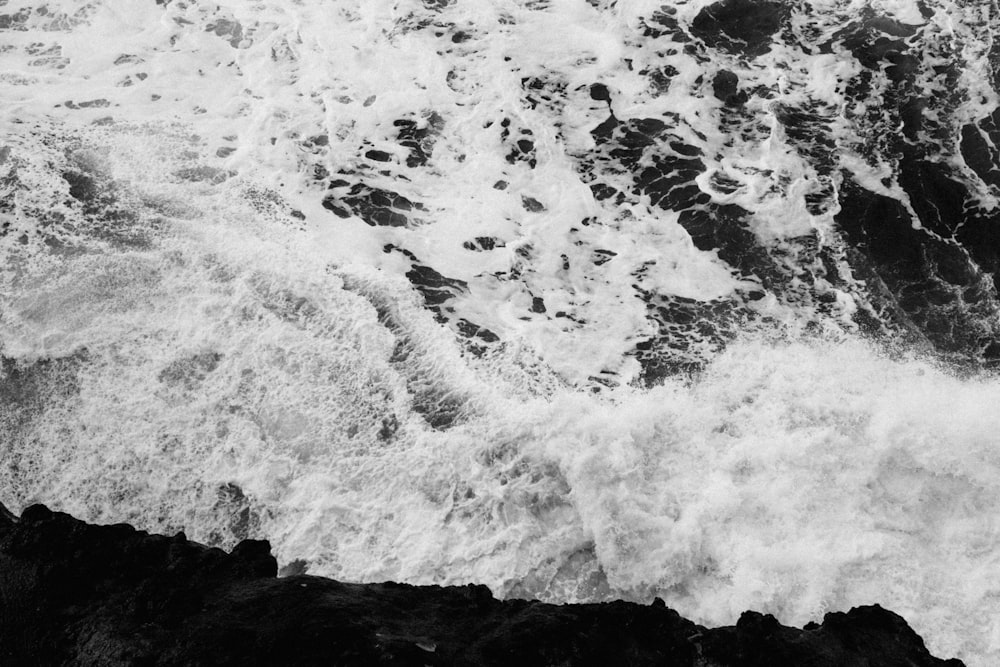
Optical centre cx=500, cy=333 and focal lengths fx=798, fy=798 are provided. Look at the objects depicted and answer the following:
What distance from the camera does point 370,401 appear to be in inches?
337

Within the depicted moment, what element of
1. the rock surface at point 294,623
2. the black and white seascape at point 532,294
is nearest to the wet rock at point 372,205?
the black and white seascape at point 532,294

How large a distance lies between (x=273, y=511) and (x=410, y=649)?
3613mm

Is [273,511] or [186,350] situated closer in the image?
[273,511]

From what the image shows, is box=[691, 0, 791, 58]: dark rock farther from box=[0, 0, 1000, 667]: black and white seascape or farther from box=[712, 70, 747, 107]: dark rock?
box=[712, 70, 747, 107]: dark rock

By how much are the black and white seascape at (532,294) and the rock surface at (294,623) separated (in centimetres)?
194

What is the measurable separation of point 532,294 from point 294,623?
5.84 meters

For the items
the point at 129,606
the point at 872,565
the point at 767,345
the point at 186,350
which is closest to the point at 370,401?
the point at 186,350

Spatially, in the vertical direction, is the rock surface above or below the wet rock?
above

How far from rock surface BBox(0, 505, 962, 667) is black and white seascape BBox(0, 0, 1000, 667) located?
1.94 meters

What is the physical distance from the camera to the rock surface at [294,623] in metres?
4.63

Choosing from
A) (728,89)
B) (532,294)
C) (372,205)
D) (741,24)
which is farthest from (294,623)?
(741,24)

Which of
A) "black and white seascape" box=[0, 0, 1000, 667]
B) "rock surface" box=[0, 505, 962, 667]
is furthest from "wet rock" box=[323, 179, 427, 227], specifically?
"rock surface" box=[0, 505, 962, 667]

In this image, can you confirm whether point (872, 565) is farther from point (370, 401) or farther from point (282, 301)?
point (282, 301)

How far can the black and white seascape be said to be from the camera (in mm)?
7500
